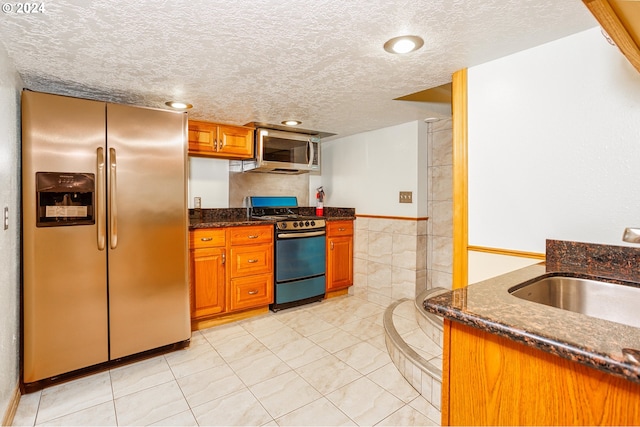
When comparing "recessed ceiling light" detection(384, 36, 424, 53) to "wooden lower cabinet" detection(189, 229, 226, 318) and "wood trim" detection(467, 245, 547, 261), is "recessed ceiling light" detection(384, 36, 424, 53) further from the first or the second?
"wooden lower cabinet" detection(189, 229, 226, 318)

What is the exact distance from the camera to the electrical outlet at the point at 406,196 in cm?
329

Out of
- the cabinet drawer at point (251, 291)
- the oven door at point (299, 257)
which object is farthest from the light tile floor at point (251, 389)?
the oven door at point (299, 257)

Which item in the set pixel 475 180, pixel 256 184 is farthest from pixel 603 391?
pixel 256 184

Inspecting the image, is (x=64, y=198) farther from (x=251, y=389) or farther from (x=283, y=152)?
(x=283, y=152)

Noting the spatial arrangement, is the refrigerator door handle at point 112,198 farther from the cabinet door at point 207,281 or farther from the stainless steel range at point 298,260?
the stainless steel range at point 298,260

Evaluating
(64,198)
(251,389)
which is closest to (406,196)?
(251,389)

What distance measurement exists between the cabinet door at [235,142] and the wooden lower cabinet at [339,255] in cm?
124

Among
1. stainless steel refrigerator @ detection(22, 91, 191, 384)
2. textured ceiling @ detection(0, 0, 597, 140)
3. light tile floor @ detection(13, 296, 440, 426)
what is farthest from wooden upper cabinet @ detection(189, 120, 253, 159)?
light tile floor @ detection(13, 296, 440, 426)

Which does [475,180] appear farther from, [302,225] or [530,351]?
[302,225]

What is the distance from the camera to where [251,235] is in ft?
10.2

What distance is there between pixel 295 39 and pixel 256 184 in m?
2.45

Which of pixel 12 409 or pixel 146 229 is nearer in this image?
pixel 12 409

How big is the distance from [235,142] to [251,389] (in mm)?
2289

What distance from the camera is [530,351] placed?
77 cm
